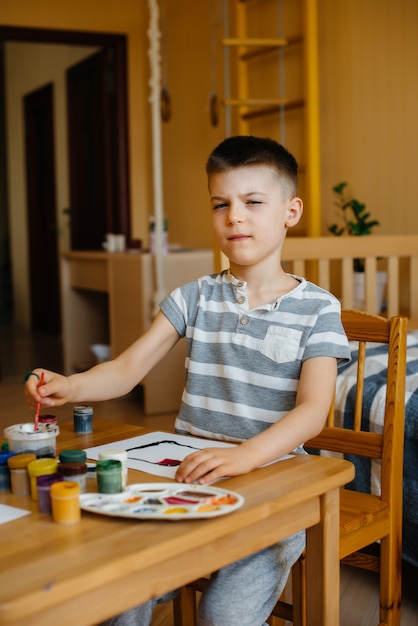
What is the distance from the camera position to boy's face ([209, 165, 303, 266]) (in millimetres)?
1327

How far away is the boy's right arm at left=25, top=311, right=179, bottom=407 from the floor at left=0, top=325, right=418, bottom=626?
0.70 meters

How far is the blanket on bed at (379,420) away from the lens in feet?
6.05

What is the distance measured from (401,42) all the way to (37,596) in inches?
136

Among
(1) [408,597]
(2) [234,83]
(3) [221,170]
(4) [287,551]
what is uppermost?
(2) [234,83]

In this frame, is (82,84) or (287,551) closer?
(287,551)

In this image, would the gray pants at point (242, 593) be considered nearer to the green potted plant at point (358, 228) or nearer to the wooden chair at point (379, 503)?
the wooden chair at point (379, 503)

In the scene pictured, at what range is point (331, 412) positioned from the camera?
5.28 ft

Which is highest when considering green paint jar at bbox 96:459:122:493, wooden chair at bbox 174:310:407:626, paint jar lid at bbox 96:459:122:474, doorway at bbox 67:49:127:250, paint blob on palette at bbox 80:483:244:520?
doorway at bbox 67:49:127:250

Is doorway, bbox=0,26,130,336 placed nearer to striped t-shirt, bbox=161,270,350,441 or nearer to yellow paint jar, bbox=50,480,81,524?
striped t-shirt, bbox=161,270,350,441

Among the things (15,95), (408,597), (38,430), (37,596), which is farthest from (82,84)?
(37,596)

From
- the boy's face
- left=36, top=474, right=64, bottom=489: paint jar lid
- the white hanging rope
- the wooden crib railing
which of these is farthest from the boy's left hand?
the white hanging rope

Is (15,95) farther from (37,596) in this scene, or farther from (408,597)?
(37,596)

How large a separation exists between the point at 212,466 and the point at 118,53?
490 centimetres

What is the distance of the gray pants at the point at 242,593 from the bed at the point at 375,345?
783 mm
